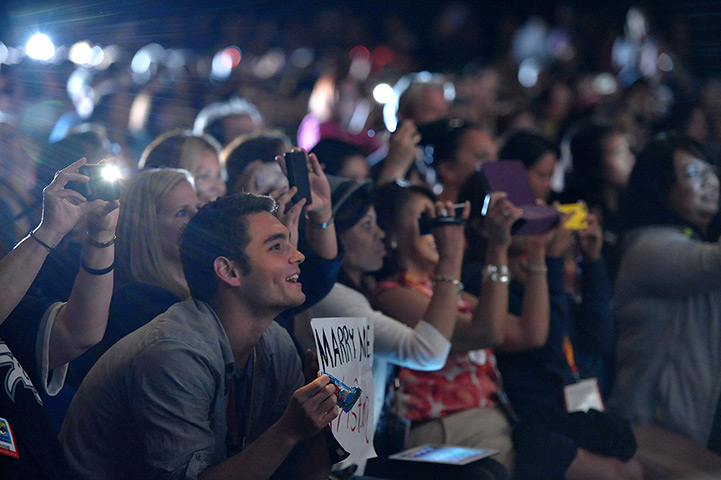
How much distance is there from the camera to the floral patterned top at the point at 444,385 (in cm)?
255

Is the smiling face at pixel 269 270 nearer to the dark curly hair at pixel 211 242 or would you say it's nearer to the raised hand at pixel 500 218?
the dark curly hair at pixel 211 242

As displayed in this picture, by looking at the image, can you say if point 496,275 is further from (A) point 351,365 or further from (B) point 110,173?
(B) point 110,173

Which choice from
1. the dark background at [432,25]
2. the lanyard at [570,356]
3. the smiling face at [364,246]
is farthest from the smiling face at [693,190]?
the dark background at [432,25]

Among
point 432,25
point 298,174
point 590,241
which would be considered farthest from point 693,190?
point 432,25

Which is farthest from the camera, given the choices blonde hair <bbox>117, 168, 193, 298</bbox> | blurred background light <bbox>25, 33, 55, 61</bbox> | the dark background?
the dark background

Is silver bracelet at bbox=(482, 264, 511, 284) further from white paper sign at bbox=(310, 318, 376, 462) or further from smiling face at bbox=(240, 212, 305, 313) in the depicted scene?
smiling face at bbox=(240, 212, 305, 313)

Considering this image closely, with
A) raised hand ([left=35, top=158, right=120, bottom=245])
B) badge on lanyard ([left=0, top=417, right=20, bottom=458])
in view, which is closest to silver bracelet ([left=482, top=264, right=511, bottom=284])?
raised hand ([left=35, top=158, right=120, bottom=245])

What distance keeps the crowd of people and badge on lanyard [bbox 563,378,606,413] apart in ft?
0.05

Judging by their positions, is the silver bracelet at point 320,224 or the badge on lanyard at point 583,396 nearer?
the silver bracelet at point 320,224

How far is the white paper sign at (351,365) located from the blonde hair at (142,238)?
419 millimetres

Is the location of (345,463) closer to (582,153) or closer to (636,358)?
(636,358)

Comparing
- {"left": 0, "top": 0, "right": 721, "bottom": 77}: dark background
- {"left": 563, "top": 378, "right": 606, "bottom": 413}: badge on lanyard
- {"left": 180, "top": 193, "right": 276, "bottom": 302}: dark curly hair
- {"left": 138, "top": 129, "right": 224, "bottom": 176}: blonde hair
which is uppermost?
{"left": 0, "top": 0, "right": 721, "bottom": 77}: dark background

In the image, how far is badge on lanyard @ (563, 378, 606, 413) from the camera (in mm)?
2895

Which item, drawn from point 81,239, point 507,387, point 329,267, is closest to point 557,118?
point 507,387
